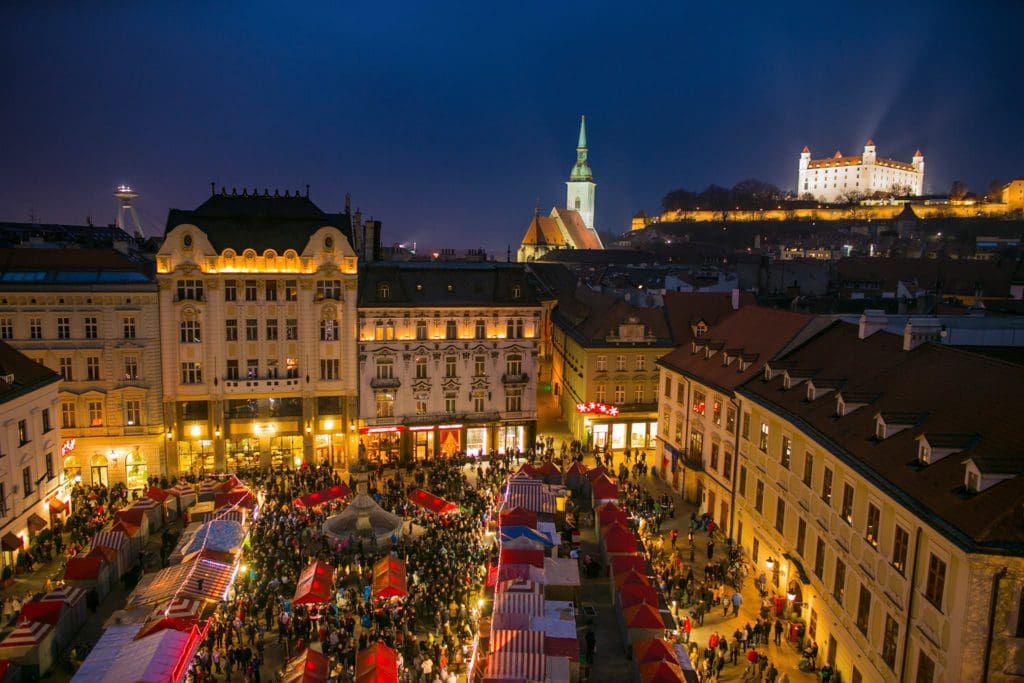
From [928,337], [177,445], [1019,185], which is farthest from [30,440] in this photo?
[1019,185]

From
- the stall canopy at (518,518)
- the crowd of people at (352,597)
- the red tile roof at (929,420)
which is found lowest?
the crowd of people at (352,597)

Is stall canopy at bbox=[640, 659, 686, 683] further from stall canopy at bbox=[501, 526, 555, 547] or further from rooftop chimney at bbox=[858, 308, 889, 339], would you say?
rooftop chimney at bbox=[858, 308, 889, 339]

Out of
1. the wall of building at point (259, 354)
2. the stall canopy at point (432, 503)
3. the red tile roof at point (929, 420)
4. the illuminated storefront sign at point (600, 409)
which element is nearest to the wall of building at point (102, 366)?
the wall of building at point (259, 354)

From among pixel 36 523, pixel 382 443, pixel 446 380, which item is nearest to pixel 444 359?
pixel 446 380

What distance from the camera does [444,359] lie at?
163 feet

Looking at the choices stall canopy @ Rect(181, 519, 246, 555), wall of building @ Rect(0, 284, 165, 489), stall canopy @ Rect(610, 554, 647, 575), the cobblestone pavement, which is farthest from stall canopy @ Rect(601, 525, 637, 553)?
wall of building @ Rect(0, 284, 165, 489)

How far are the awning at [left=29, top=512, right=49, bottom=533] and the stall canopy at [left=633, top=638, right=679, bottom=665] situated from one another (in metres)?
28.6

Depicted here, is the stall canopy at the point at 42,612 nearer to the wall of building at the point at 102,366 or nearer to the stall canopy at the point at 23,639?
the stall canopy at the point at 23,639

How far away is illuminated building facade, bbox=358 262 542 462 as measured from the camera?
160ft

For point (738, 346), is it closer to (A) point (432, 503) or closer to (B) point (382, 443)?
(A) point (432, 503)

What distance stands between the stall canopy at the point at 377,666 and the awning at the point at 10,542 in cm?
1945

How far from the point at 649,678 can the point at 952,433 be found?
38.1ft

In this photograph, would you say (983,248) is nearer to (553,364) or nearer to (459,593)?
(553,364)

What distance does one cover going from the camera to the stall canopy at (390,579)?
89.8 ft
